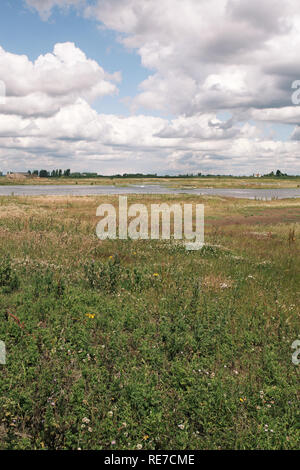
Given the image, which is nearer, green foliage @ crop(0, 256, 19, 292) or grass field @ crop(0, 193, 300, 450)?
grass field @ crop(0, 193, 300, 450)

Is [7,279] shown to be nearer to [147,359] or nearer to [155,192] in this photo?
[147,359]

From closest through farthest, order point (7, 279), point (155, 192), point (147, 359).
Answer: point (147, 359) < point (7, 279) < point (155, 192)

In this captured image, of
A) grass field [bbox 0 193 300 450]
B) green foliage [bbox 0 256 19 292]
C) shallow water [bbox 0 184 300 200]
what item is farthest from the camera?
shallow water [bbox 0 184 300 200]

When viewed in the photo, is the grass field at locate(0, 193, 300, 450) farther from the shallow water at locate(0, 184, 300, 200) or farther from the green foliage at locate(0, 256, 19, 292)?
the shallow water at locate(0, 184, 300, 200)

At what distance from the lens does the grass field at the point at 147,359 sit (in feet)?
14.4

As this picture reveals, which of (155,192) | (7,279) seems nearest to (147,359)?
(7,279)

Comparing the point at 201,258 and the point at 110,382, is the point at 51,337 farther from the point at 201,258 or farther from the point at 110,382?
the point at 201,258

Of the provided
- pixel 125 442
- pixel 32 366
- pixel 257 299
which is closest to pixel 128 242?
pixel 257 299

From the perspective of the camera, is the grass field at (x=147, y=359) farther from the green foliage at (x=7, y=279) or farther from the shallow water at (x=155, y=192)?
the shallow water at (x=155, y=192)

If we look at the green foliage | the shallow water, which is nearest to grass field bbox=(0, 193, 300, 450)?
the green foliage

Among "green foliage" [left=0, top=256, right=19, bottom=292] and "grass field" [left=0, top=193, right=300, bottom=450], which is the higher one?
"green foliage" [left=0, top=256, right=19, bottom=292]

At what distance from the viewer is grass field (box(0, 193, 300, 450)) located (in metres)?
4.40

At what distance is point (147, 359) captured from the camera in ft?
19.6

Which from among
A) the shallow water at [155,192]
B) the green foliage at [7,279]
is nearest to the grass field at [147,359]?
the green foliage at [7,279]
